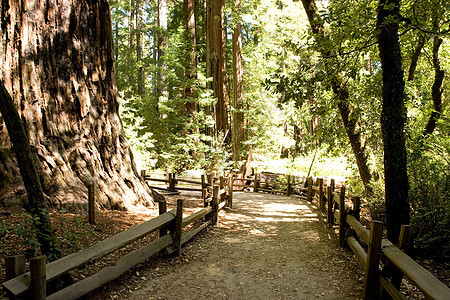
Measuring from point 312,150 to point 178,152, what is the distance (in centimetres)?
1207

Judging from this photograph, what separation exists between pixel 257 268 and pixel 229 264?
51 centimetres

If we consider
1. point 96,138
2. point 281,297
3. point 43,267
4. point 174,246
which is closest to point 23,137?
point 43,267

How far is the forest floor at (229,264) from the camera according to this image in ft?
15.2

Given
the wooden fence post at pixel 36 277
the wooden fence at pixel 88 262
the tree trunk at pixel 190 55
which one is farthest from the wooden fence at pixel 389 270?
the tree trunk at pixel 190 55

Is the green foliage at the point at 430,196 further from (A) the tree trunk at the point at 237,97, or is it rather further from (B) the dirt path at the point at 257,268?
(A) the tree trunk at the point at 237,97

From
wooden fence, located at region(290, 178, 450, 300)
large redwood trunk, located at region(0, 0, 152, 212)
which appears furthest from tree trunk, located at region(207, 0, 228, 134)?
wooden fence, located at region(290, 178, 450, 300)

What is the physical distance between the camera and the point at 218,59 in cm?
2159

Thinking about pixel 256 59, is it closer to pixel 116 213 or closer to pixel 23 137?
pixel 116 213

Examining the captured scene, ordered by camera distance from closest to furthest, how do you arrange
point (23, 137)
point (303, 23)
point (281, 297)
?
point (23, 137)
point (281, 297)
point (303, 23)

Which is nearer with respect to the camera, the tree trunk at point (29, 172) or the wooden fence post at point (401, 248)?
the tree trunk at point (29, 172)

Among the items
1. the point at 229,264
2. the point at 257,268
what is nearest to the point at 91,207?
the point at 229,264

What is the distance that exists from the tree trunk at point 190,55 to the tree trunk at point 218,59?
117cm

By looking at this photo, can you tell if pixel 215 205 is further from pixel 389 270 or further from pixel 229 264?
pixel 389 270

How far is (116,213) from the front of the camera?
7496 mm
